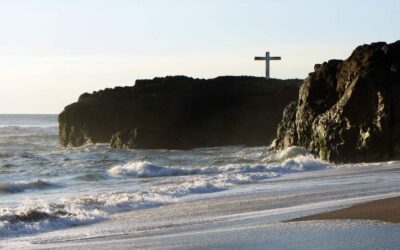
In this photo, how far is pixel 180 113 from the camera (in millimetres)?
48719

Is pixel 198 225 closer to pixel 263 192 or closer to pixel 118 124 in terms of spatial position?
pixel 263 192

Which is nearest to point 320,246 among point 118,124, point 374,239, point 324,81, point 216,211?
point 374,239

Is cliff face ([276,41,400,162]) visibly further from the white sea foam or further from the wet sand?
the wet sand

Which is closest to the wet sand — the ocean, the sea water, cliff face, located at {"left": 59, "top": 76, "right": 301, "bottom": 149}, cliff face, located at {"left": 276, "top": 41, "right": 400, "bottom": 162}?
the ocean

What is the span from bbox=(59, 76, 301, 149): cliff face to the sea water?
10265 millimetres

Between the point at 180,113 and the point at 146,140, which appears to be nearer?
the point at 146,140

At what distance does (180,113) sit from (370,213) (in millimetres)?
39143

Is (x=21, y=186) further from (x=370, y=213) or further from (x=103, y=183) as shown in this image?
(x=370, y=213)

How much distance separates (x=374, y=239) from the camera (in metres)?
7.85

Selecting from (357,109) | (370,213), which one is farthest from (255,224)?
(357,109)

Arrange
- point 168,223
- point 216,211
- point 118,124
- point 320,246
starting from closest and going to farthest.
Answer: point 320,246 < point 168,223 < point 216,211 < point 118,124

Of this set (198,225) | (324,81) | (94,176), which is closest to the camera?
(198,225)

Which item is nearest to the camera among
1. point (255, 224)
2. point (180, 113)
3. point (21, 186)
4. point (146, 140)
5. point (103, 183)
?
point (255, 224)

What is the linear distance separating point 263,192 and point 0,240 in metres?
6.12
